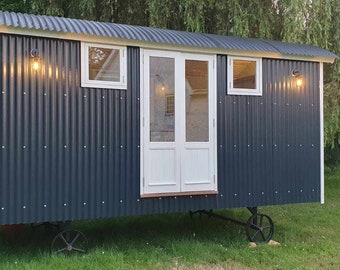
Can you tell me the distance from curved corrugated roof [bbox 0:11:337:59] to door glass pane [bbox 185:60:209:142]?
344 mm

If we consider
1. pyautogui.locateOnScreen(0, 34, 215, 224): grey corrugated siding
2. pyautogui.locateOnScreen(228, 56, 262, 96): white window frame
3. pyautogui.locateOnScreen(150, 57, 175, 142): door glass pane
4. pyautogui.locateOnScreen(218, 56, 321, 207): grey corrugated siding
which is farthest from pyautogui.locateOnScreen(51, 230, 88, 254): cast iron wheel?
pyautogui.locateOnScreen(228, 56, 262, 96): white window frame

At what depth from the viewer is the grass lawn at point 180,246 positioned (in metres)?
5.95

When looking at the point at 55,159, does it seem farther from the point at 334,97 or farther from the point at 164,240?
the point at 334,97

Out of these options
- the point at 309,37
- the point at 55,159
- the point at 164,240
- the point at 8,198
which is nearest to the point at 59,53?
the point at 55,159

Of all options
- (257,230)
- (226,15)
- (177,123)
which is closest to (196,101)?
(177,123)

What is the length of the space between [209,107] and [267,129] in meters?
1.12

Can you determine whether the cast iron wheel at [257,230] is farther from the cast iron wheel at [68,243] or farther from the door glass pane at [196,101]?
the cast iron wheel at [68,243]

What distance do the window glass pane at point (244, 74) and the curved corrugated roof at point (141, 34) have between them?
0.24m

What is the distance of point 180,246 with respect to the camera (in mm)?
6789

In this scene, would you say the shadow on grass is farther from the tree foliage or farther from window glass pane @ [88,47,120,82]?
the tree foliage

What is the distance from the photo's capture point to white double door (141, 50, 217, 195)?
6336mm

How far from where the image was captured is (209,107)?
6.76 meters

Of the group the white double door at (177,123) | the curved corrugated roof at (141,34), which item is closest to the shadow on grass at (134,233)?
the white double door at (177,123)

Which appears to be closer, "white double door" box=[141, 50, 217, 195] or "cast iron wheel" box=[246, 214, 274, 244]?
"white double door" box=[141, 50, 217, 195]
